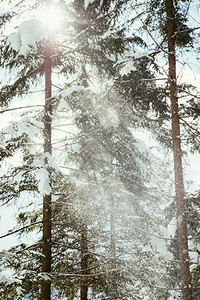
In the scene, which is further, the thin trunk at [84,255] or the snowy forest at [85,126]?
the thin trunk at [84,255]

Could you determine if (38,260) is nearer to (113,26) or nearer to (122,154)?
(122,154)

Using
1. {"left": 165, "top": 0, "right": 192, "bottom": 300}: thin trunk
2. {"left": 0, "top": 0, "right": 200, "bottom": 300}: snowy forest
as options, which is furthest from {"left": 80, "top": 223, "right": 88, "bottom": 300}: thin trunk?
{"left": 165, "top": 0, "right": 192, "bottom": 300}: thin trunk

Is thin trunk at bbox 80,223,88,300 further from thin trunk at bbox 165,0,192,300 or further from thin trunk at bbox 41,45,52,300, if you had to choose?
thin trunk at bbox 165,0,192,300

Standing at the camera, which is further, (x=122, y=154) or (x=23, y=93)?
(x=122, y=154)

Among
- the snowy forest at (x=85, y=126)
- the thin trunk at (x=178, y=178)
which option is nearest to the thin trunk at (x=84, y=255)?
the snowy forest at (x=85, y=126)

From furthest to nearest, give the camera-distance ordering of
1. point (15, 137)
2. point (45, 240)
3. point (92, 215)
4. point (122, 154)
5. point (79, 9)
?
1. point (122, 154)
2. point (79, 9)
3. point (92, 215)
4. point (45, 240)
5. point (15, 137)

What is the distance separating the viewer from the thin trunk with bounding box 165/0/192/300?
425 cm

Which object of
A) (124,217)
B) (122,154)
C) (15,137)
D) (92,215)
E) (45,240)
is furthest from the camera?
(122,154)

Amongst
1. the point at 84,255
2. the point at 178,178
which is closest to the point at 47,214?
the point at 84,255

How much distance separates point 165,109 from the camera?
19.0 ft

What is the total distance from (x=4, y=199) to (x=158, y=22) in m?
5.84

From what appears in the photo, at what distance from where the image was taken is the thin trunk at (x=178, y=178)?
4.25 metres

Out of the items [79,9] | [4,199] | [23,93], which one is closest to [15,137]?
[4,199]

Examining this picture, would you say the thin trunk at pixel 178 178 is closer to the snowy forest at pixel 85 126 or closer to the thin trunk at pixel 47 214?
the snowy forest at pixel 85 126
